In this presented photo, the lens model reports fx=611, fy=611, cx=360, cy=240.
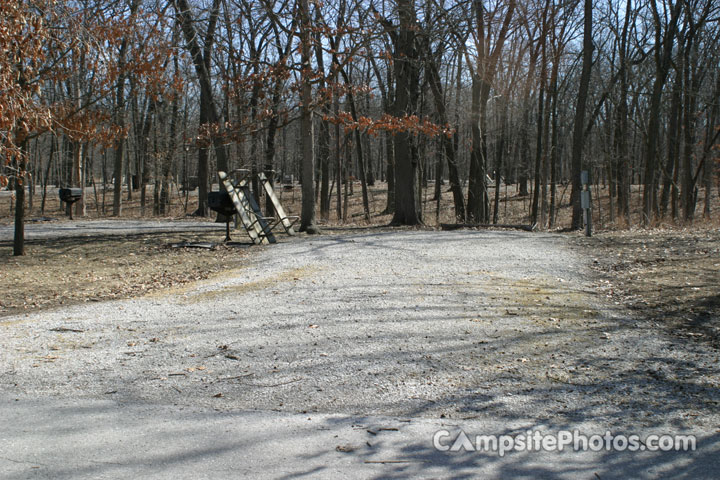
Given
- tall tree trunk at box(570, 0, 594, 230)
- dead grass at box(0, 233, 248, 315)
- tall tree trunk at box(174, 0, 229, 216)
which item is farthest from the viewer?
tall tree trunk at box(570, 0, 594, 230)

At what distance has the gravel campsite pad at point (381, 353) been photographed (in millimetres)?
4246

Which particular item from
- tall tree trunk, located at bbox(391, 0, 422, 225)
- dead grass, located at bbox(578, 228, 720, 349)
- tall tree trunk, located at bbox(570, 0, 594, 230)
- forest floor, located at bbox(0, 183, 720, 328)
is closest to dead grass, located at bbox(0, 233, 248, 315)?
forest floor, located at bbox(0, 183, 720, 328)

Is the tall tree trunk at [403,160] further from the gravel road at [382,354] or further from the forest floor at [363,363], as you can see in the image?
the gravel road at [382,354]

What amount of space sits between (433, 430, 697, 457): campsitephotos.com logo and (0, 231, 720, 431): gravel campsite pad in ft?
0.65

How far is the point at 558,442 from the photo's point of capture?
3578mm

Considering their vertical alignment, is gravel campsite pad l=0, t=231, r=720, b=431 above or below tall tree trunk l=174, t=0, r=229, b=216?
below

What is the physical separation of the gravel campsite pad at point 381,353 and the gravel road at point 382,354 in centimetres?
2

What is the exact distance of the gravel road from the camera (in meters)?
4.20

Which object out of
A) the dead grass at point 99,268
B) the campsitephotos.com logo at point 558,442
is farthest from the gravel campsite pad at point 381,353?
the dead grass at point 99,268

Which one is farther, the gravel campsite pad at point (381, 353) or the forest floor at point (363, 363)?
the gravel campsite pad at point (381, 353)

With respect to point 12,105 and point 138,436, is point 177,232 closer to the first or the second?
point 12,105

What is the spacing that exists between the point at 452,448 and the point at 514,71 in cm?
1948

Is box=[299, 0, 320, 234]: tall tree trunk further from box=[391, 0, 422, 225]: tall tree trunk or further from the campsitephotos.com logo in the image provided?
the campsitephotos.com logo

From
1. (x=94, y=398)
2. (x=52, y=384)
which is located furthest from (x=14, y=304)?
(x=94, y=398)
